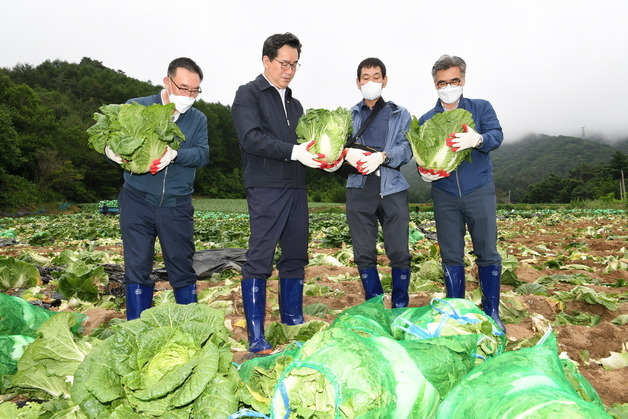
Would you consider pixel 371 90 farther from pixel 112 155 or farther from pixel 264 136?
pixel 112 155

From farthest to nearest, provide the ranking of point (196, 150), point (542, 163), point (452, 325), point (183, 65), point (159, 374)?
1. point (542, 163)
2. point (196, 150)
3. point (183, 65)
4. point (452, 325)
5. point (159, 374)

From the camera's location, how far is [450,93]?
13.4ft

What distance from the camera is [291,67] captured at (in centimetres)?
365

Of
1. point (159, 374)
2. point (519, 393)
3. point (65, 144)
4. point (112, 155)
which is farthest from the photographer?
point (65, 144)

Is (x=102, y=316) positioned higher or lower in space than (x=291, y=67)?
lower

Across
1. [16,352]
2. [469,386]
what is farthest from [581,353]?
[16,352]

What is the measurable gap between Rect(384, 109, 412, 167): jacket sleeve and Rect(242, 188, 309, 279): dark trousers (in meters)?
1.03

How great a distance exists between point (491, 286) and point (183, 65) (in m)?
3.60

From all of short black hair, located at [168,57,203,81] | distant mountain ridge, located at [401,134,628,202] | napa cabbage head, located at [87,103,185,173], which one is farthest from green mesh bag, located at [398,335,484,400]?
distant mountain ridge, located at [401,134,628,202]

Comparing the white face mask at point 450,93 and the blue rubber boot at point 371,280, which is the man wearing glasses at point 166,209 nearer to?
the blue rubber boot at point 371,280

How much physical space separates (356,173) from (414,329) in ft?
7.33

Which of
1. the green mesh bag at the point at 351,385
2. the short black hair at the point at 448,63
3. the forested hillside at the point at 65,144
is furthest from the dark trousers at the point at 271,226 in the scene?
the forested hillside at the point at 65,144

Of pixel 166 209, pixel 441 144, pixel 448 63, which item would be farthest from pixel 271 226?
pixel 448 63

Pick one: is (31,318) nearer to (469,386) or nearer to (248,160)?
(248,160)
